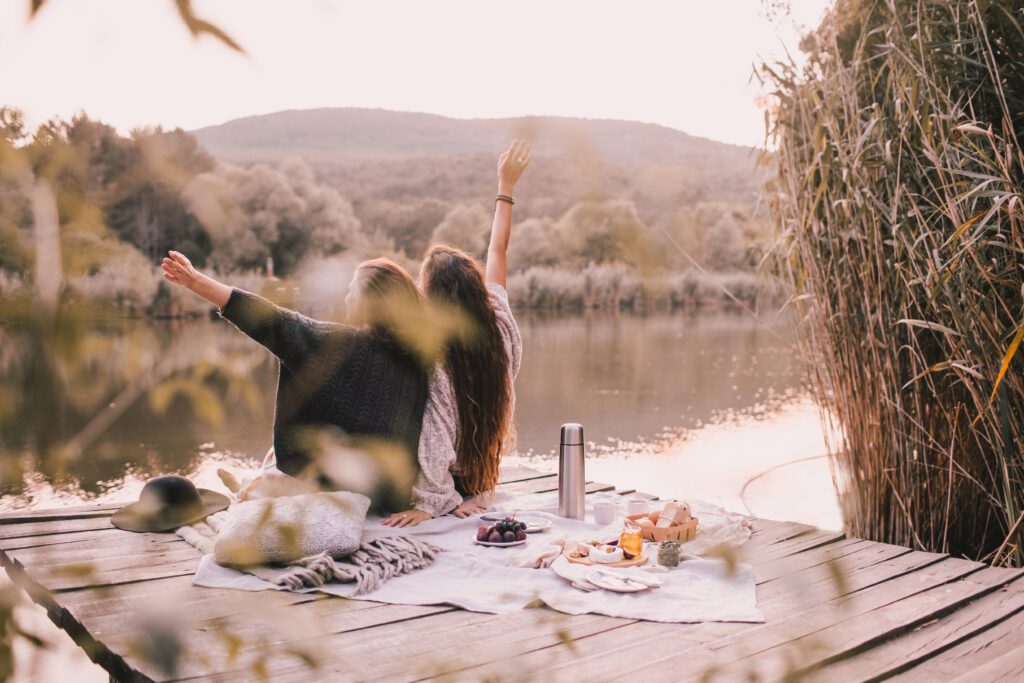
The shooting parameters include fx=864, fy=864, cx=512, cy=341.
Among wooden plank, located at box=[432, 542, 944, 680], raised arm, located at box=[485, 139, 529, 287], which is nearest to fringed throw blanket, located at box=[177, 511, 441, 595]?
wooden plank, located at box=[432, 542, 944, 680]

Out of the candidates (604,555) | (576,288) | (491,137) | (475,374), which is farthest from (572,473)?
(576,288)

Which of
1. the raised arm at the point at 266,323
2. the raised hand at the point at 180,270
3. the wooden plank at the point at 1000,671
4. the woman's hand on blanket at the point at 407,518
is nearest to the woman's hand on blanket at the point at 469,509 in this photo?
the woman's hand on blanket at the point at 407,518

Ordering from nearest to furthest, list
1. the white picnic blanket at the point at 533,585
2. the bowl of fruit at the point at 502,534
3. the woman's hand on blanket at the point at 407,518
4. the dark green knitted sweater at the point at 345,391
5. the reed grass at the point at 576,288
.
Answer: the white picnic blanket at the point at 533,585
the dark green knitted sweater at the point at 345,391
the bowl of fruit at the point at 502,534
the woman's hand on blanket at the point at 407,518
the reed grass at the point at 576,288

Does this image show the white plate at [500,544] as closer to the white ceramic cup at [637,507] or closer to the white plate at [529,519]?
the white plate at [529,519]

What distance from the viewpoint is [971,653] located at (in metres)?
2.14

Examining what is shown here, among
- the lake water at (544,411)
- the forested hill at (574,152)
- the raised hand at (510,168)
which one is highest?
the raised hand at (510,168)

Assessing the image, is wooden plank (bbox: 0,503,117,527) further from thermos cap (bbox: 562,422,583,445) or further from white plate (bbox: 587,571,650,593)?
white plate (bbox: 587,571,650,593)

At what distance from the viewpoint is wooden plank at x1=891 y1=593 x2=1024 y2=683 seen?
2.02 m

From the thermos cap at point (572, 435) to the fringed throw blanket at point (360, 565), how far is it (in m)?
0.71

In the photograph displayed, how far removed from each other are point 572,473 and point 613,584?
0.80m

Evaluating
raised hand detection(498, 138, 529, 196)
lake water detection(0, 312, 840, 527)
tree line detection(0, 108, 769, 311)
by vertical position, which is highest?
raised hand detection(498, 138, 529, 196)

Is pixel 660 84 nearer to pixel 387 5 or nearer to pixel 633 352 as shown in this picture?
pixel 387 5

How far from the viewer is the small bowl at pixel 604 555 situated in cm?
263

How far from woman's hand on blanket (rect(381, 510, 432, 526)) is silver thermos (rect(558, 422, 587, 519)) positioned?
532mm
